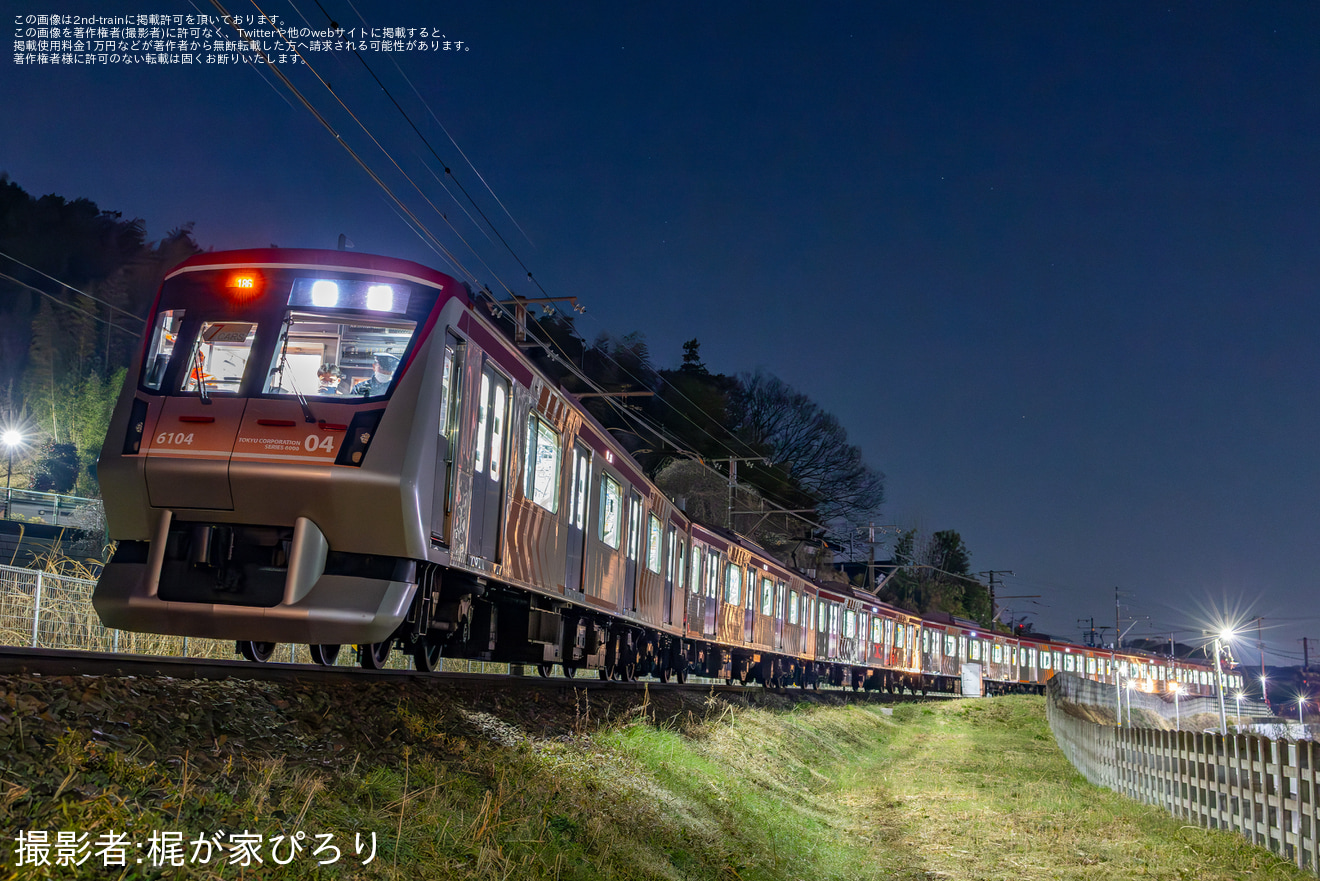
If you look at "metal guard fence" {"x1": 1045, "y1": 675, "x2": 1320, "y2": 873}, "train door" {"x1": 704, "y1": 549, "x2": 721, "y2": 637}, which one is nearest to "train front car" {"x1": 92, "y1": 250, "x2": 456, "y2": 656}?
"metal guard fence" {"x1": 1045, "y1": 675, "x2": 1320, "y2": 873}

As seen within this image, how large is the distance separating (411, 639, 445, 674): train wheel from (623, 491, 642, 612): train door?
4.68 metres

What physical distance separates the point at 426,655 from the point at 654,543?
7.05m

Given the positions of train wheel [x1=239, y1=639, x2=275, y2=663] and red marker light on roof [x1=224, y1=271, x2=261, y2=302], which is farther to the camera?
train wheel [x1=239, y1=639, x2=275, y2=663]

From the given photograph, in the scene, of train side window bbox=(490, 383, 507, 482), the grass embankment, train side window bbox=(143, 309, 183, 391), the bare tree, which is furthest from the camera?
the bare tree

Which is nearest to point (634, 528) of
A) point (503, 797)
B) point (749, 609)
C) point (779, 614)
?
point (503, 797)

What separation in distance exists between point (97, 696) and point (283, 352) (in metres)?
3.34

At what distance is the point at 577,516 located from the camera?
12.3 meters

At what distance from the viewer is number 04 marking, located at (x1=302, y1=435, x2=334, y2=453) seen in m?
7.58

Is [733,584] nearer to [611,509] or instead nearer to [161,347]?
[611,509]

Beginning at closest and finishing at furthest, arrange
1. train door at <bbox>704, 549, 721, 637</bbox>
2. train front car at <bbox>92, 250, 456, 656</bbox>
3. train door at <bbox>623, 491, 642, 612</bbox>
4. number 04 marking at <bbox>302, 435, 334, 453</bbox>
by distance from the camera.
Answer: train front car at <bbox>92, 250, 456, 656</bbox> → number 04 marking at <bbox>302, 435, 334, 453</bbox> → train door at <bbox>623, 491, 642, 612</bbox> → train door at <bbox>704, 549, 721, 637</bbox>

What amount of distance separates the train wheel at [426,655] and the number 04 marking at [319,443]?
8.31 ft

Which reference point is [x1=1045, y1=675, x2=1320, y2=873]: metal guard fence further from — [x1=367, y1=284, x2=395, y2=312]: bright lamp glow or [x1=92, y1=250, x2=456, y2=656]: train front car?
[x1=367, y1=284, x2=395, y2=312]: bright lamp glow

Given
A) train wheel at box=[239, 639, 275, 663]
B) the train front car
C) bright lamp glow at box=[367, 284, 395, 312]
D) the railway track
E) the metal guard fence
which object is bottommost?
the metal guard fence

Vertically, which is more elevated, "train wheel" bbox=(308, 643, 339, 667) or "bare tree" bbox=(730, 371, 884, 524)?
"bare tree" bbox=(730, 371, 884, 524)
